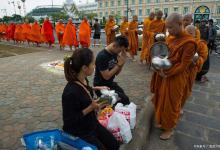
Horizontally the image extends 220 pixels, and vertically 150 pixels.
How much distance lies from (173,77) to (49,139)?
1.81m

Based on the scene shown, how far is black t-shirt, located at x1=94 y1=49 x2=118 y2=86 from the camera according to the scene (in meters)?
3.26

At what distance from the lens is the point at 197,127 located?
3.80m

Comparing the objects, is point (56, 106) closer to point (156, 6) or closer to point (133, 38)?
point (133, 38)

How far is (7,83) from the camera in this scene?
5988 mm

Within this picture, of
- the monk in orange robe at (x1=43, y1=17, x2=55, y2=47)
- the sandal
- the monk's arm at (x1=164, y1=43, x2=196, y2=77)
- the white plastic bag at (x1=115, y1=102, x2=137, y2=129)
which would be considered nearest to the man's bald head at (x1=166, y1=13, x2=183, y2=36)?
the monk's arm at (x1=164, y1=43, x2=196, y2=77)

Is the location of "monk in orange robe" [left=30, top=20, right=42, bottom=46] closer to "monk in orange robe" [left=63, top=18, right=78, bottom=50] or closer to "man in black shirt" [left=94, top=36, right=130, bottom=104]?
"monk in orange robe" [left=63, top=18, right=78, bottom=50]

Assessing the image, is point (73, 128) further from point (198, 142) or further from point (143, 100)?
point (143, 100)

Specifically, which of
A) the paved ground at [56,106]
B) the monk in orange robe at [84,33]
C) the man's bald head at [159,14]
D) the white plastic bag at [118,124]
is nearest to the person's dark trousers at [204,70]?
the paved ground at [56,106]

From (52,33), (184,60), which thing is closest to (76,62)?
(184,60)

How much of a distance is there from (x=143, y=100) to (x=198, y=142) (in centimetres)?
145

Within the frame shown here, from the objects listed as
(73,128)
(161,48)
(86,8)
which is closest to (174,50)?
(161,48)

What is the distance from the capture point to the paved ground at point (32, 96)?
11.6ft

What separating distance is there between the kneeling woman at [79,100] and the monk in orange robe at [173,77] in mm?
1247

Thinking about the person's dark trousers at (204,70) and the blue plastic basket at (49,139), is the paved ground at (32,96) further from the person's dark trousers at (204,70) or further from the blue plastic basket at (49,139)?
the person's dark trousers at (204,70)
